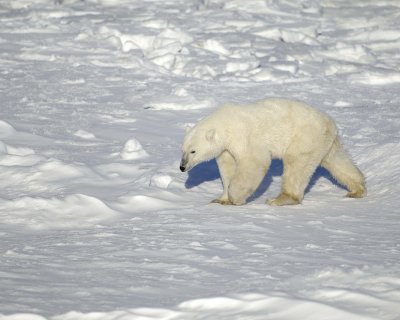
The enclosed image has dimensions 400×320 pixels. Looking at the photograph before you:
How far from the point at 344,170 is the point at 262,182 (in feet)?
2.82

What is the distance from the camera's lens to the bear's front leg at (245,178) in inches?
225

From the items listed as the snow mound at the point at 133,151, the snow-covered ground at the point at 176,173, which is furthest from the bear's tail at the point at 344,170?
the snow mound at the point at 133,151

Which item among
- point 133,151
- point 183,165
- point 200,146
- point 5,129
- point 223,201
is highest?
point 200,146

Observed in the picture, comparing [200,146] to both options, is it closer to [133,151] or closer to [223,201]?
[223,201]

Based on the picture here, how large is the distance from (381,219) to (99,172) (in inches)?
104

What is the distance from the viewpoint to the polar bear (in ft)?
19.0

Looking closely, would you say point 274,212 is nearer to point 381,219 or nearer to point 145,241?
point 381,219

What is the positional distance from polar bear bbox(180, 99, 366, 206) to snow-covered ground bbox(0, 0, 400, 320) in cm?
22

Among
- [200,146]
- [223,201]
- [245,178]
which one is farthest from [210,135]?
[223,201]

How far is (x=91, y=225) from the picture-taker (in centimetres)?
520

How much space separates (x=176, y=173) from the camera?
6688mm

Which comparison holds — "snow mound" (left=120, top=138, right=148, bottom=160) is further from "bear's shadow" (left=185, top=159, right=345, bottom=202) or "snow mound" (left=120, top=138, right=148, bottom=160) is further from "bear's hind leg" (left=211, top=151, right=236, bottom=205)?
"bear's hind leg" (left=211, top=151, right=236, bottom=205)

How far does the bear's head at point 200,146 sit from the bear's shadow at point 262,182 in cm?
60

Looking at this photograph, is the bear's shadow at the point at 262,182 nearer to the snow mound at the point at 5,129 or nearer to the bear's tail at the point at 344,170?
the bear's tail at the point at 344,170
